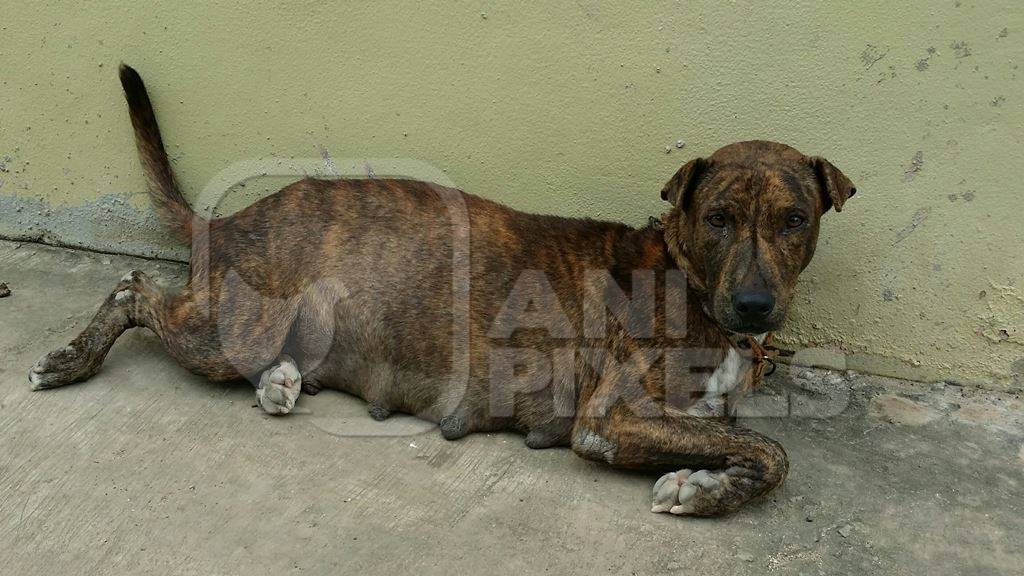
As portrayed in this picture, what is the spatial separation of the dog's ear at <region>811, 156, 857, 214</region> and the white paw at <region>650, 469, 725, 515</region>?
1.16m

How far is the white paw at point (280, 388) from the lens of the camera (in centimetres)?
401

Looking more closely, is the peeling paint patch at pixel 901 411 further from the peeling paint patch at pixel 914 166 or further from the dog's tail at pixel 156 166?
the dog's tail at pixel 156 166

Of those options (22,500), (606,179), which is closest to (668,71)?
(606,179)

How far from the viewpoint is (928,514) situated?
355cm

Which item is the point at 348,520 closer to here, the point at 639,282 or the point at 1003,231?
the point at 639,282

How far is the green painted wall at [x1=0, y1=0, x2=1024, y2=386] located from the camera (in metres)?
3.96

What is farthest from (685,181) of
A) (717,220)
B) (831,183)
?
(831,183)

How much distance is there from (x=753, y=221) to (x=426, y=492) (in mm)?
1621

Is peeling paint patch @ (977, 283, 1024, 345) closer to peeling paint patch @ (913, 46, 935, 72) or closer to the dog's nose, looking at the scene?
peeling paint patch @ (913, 46, 935, 72)

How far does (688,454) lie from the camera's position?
3623 millimetres

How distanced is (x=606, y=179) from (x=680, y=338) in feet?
3.28

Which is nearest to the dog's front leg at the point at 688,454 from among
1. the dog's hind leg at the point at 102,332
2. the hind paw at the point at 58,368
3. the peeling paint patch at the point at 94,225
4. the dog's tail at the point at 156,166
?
the dog's hind leg at the point at 102,332

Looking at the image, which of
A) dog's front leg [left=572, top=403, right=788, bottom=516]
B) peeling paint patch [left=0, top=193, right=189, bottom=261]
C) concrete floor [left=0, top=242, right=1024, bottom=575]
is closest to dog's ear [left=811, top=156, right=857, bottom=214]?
dog's front leg [left=572, top=403, right=788, bottom=516]

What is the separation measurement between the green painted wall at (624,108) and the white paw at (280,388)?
119 centimetres
